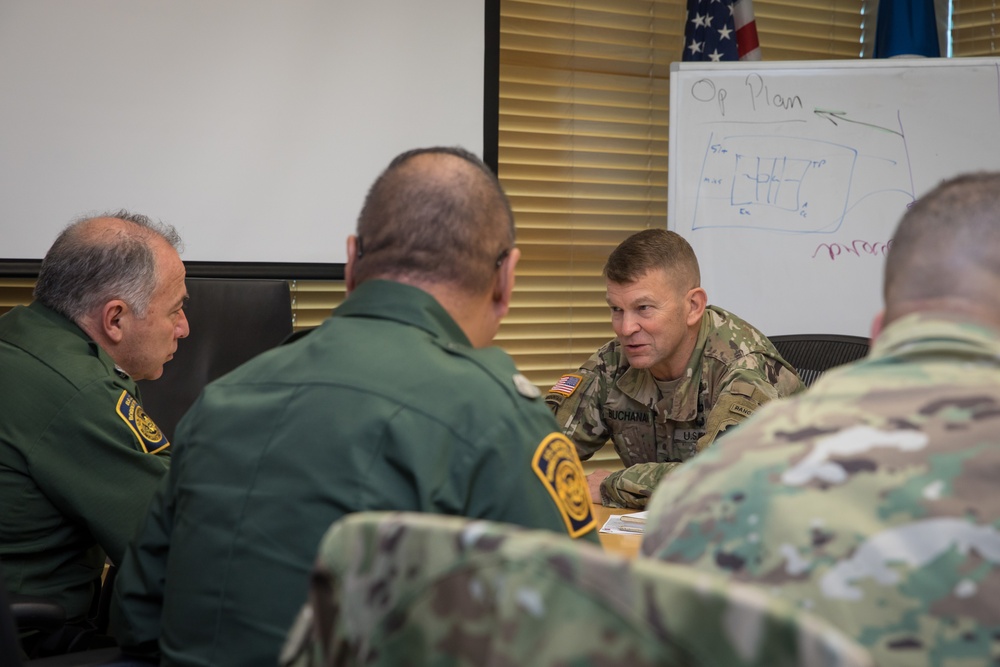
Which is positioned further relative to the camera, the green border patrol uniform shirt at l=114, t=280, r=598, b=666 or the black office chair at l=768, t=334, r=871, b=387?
the black office chair at l=768, t=334, r=871, b=387

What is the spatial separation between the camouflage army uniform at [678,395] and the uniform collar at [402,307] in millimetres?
1138

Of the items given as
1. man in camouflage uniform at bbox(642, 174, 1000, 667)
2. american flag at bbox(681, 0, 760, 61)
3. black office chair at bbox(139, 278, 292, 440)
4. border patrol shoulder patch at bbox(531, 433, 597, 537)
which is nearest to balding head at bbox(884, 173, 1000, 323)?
man in camouflage uniform at bbox(642, 174, 1000, 667)

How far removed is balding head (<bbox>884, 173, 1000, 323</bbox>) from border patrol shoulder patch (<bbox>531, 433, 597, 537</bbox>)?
0.40 metres

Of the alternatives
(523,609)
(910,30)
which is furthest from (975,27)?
(523,609)

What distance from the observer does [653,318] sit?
2.48 m

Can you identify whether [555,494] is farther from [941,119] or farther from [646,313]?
[941,119]

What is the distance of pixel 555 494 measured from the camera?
115cm

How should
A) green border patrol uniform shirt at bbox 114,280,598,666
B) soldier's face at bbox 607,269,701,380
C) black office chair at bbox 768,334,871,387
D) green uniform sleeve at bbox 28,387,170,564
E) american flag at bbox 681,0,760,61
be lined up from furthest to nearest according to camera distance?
american flag at bbox 681,0,760,61, black office chair at bbox 768,334,871,387, soldier's face at bbox 607,269,701,380, green uniform sleeve at bbox 28,387,170,564, green border patrol uniform shirt at bbox 114,280,598,666

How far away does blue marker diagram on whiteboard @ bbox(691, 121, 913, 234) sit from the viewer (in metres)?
3.40

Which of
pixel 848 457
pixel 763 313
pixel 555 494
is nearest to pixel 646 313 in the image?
pixel 763 313

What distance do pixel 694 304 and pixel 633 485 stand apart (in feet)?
2.05

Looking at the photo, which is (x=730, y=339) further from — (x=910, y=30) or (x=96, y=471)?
(x=910, y=30)

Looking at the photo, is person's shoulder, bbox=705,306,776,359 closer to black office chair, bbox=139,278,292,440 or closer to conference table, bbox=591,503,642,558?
conference table, bbox=591,503,642,558

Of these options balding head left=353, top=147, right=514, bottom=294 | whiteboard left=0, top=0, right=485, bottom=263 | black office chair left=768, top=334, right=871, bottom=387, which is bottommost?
black office chair left=768, top=334, right=871, bottom=387
